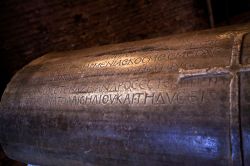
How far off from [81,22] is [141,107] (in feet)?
10.0

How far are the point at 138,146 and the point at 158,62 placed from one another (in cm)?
52

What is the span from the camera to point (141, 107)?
141cm

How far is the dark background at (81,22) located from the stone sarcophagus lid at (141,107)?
1553 mm

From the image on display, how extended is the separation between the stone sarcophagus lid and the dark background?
1553 mm

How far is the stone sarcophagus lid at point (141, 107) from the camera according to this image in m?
1.20

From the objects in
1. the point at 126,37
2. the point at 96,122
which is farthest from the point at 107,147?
the point at 126,37

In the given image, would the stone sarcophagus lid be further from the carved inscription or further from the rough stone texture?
the rough stone texture

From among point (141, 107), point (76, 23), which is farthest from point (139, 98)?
point (76, 23)

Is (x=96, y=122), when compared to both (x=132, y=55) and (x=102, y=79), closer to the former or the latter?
(x=102, y=79)

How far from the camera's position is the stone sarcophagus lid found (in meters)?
1.20

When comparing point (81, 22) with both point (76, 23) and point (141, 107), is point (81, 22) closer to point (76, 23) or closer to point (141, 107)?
point (76, 23)

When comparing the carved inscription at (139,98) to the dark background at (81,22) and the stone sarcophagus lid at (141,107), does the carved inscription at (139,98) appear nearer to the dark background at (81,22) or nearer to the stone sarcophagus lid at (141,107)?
the stone sarcophagus lid at (141,107)

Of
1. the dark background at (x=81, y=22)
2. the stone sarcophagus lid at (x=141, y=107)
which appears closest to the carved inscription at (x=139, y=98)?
the stone sarcophagus lid at (x=141, y=107)

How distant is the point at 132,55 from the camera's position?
176 cm
